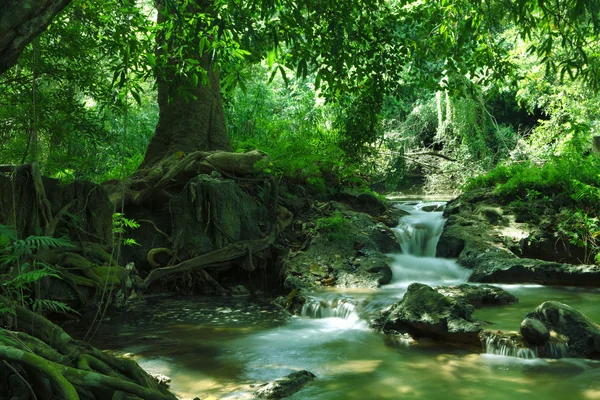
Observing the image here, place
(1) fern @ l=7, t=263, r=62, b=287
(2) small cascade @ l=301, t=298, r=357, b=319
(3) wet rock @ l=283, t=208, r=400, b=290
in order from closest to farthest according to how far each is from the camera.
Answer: (1) fern @ l=7, t=263, r=62, b=287 → (2) small cascade @ l=301, t=298, r=357, b=319 → (3) wet rock @ l=283, t=208, r=400, b=290

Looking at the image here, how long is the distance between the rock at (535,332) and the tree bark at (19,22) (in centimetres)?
527

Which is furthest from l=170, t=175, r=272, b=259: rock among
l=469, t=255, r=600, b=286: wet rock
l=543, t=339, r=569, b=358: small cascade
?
l=543, t=339, r=569, b=358: small cascade

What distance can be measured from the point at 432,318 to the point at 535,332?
43.1 inches

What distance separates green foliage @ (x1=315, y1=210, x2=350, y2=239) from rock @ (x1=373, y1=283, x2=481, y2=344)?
371 cm

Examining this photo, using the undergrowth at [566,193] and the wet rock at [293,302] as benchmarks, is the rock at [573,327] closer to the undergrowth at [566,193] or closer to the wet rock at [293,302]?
the wet rock at [293,302]

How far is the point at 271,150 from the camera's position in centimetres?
1160

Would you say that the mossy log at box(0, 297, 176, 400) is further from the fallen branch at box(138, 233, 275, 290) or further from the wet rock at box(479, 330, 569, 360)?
the fallen branch at box(138, 233, 275, 290)

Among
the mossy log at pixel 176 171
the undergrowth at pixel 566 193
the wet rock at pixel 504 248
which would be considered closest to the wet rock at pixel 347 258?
the wet rock at pixel 504 248

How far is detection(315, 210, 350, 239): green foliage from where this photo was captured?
10.6 meters

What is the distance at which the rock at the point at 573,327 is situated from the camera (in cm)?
566

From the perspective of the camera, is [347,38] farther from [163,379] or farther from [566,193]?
[566,193]

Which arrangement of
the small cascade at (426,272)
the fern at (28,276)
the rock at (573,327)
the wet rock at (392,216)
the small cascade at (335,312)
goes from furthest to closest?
the wet rock at (392,216)
the small cascade at (426,272)
the small cascade at (335,312)
the rock at (573,327)
the fern at (28,276)

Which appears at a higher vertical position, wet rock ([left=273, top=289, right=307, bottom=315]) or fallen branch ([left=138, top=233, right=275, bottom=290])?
fallen branch ([left=138, top=233, right=275, bottom=290])

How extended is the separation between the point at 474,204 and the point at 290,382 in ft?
28.2
